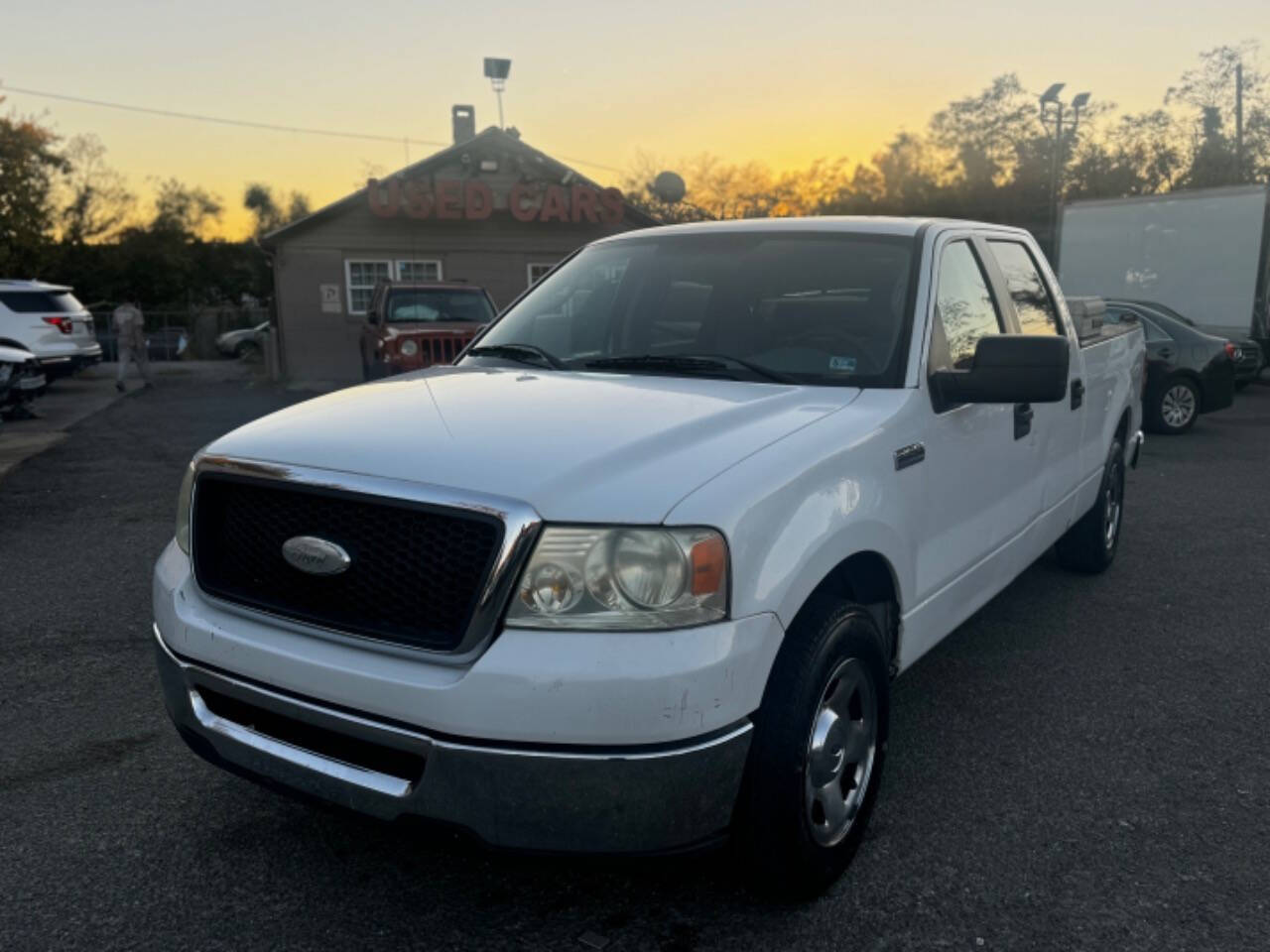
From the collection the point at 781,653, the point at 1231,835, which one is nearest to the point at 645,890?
the point at 781,653

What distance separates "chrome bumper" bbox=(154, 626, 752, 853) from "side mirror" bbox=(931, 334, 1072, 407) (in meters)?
1.46

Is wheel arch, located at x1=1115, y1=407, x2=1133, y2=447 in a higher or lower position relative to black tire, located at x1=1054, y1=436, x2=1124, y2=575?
higher

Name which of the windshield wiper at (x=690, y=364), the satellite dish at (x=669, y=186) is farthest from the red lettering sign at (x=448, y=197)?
the windshield wiper at (x=690, y=364)

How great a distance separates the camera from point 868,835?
307 cm

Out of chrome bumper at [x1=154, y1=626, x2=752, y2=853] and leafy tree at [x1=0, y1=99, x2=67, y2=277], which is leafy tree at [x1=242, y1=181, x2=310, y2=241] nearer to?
leafy tree at [x1=0, y1=99, x2=67, y2=277]

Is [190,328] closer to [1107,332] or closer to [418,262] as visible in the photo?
[418,262]

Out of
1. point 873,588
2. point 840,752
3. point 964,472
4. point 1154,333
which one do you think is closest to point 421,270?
point 1154,333

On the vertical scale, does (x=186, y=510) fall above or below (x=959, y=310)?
below

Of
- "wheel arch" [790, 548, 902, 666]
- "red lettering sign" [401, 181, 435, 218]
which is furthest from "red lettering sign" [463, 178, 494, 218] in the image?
"wheel arch" [790, 548, 902, 666]

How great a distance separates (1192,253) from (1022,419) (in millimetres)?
13775

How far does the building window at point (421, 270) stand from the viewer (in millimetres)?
22781

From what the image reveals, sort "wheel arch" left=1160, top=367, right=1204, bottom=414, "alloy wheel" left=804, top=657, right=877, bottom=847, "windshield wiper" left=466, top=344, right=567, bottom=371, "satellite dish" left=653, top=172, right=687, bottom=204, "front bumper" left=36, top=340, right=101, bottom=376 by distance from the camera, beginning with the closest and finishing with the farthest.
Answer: "alloy wheel" left=804, top=657, right=877, bottom=847 < "windshield wiper" left=466, top=344, right=567, bottom=371 < "wheel arch" left=1160, top=367, right=1204, bottom=414 < "front bumper" left=36, top=340, right=101, bottom=376 < "satellite dish" left=653, top=172, right=687, bottom=204

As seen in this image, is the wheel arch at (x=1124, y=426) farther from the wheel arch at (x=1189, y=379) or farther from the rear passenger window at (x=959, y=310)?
the wheel arch at (x=1189, y=379)

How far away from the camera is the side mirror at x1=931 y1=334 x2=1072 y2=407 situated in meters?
3.09
